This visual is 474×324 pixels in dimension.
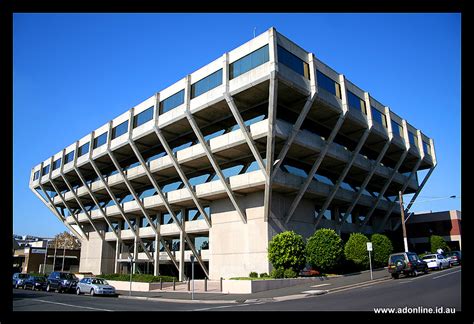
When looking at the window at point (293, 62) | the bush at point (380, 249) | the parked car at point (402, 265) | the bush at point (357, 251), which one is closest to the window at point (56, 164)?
the window at point (293, 62)

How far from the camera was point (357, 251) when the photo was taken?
33.9 meters

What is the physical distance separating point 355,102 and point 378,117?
6.04 meters

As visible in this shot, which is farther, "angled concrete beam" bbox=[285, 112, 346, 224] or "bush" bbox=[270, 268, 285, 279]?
"angled concrete beam" bbox=[285, 112, 346, 224]

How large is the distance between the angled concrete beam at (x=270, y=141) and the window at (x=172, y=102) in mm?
10872

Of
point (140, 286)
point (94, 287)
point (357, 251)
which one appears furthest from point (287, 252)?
point (94, 287)

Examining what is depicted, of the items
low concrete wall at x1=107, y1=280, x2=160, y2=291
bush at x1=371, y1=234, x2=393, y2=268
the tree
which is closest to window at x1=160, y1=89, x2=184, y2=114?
low concrete wall at x1=107, y1=280, x2=160, y2=291

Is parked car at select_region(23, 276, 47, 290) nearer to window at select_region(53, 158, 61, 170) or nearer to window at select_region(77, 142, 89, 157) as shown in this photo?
window at select_region(77, 142, 89, 157)

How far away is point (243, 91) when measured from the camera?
29641mm

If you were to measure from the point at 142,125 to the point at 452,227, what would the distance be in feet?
175

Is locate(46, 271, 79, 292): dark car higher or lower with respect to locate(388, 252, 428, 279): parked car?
lower

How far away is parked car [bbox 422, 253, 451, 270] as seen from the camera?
3328 centimetres

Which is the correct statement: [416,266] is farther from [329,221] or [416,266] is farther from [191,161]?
[191,161]

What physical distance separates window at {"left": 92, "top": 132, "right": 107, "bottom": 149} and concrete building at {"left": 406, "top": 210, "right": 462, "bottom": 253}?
5165cm

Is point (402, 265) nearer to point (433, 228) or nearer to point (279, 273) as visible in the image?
point (279, 273)
